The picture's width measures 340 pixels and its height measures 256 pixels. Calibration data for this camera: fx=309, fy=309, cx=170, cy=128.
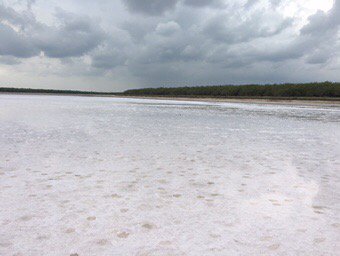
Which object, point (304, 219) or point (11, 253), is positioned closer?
point (11, 253)

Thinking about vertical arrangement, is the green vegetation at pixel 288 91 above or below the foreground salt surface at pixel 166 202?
above

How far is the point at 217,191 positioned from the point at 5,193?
3942mm

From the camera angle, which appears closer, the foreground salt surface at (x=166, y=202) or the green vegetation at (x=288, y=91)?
the foreground salt surface at (x=166, y=202)

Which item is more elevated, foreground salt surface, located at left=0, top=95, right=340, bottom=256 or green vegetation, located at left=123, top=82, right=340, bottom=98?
green vegetation, located at left=123, top=82, right=340, bottom=98

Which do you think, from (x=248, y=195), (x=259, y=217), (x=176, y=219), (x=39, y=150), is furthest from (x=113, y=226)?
(x=39, y=150)

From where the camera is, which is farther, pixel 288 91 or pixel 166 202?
pixel 288 91

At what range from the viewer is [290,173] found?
7.71m

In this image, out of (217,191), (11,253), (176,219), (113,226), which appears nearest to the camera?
(11,253)

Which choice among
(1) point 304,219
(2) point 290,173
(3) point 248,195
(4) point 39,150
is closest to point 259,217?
(1) point 304,219

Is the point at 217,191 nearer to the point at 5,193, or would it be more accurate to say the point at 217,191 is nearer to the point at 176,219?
the point at 176,219

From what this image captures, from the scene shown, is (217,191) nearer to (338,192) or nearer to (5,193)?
(338,192)

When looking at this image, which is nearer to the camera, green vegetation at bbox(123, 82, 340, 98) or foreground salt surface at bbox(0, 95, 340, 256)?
foreground salt surface at bbox(0, 95, 340, 256)

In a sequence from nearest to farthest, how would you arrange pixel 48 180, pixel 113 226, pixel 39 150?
pixel 113 226 → pixel 48 180 → pixel 39 150

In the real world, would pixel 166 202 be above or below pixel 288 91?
below
